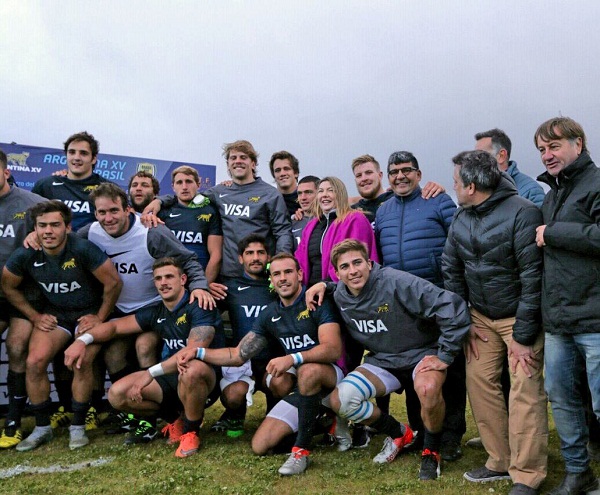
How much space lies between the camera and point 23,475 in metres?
4.67

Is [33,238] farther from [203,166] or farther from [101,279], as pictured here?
[203,166]

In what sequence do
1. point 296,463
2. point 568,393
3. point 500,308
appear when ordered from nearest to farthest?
point 568,393 → point 500,308 → point 296,463

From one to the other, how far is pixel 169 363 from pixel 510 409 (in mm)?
3003

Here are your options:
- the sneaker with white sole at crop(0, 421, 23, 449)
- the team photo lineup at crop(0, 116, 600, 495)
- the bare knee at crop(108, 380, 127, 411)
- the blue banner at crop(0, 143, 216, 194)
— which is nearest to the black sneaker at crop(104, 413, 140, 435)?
the team photo lineup at crop(0, 116, 600, 495)

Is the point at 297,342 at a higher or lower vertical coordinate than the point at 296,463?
higher

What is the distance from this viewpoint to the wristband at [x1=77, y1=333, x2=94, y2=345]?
5.55 m

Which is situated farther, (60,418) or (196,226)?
(196,226)

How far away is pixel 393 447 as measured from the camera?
190 inches

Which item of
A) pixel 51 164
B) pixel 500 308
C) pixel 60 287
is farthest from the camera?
pixel 51 164

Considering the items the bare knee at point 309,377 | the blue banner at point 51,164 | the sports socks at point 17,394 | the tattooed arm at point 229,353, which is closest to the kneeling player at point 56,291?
the sports socks at point 17,394

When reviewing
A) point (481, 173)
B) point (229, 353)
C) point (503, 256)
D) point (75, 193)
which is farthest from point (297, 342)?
point (75, 193)

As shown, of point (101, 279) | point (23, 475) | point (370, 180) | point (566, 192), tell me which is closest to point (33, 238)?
point (101, 279)

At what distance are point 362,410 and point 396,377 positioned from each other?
0.42 meters

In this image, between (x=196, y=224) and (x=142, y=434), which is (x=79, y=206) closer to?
(x=196, y=224)
